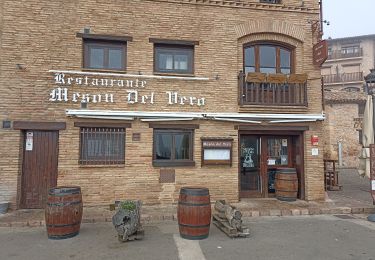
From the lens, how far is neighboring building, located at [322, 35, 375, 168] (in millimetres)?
25766

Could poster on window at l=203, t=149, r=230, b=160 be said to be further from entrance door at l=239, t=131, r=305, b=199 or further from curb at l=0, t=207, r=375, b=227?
curb at l=0, t=207, r=375, b=227

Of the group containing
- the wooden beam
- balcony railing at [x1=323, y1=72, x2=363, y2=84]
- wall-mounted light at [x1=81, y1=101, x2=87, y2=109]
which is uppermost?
balcony railing at [x1=323, y1=72, x2=363, y2=84]

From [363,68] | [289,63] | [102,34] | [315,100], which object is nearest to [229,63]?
[289,63]

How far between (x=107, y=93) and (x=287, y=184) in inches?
255

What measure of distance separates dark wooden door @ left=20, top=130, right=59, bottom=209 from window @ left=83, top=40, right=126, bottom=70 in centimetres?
245

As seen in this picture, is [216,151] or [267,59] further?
[267,59]

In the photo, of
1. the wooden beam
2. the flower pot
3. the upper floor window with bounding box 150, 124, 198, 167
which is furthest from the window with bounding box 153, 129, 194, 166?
the flower pot

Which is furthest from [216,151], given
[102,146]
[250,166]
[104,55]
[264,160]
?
[104,55]

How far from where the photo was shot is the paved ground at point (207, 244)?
18.9 feet

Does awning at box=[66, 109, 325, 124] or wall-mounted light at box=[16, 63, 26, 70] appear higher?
wall-mounted light at box=[16, 63, 26, 70]

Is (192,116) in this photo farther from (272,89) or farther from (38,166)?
(38,166)

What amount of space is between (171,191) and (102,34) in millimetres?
5354

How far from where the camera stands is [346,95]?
86.1ft

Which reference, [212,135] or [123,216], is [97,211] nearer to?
[123,216]
